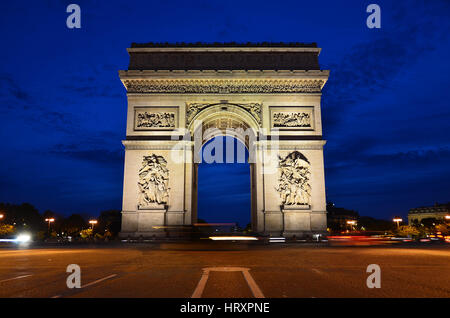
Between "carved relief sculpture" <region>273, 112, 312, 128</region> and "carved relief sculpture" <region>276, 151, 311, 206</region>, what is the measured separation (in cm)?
228

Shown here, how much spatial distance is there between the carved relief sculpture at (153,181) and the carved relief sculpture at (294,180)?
322 inches

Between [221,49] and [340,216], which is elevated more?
[221,49]

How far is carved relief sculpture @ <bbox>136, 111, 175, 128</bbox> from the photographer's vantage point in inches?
1049

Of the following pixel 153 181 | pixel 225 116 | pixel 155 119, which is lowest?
pixel 153 181

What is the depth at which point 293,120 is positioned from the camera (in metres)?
26.7

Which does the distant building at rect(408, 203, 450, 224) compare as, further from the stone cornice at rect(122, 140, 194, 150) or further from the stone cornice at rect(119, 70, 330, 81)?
the stone cornice at rect(122, 140, 194, 150)

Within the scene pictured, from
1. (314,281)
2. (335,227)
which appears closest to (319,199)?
(314,281)

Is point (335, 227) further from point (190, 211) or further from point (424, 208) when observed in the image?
point (190, 211)

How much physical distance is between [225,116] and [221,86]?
2.57m

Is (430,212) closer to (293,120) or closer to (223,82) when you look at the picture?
(293,120)

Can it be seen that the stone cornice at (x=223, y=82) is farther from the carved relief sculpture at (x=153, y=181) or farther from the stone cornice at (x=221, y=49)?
the carved relief sculpture at (x=153, y=181)

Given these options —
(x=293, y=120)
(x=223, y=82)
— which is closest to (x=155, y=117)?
(x=223, y=82)

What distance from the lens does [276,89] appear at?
2714cm

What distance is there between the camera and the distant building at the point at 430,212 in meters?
90.8
